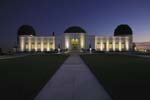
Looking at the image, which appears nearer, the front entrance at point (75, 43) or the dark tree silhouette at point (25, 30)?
the front entrance at point (75, 43)

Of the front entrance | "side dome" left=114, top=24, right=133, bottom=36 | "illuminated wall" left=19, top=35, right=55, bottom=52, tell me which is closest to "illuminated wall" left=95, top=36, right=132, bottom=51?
"side dome" left=114, top=24, right=133, bottom=36

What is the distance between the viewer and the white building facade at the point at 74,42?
3474 inches

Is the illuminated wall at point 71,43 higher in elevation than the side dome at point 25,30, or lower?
lower

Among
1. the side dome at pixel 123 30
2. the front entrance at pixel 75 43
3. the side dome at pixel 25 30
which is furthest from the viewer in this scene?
the side dome at pixel 25 30

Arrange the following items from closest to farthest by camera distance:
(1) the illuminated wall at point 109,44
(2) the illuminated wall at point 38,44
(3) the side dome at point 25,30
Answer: (1) the illuminated wall at point 109,44 → (2) the illuminated wall at point 38,44 → (3) the side dome at point 25,30

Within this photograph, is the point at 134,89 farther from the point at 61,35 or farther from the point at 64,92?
the point at 61,35

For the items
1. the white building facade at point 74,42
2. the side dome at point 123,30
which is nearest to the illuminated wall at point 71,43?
the white building facade at point 74,42

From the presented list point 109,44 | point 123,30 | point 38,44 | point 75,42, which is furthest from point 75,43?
point 123,30

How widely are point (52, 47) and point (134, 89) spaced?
81.4 m

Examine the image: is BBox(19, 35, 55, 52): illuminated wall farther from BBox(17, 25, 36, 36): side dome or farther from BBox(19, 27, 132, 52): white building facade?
BBox(17, 25, 36, 36): side dome

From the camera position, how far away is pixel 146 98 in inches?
308

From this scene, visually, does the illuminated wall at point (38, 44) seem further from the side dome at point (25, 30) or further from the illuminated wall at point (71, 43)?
the side dome at point (25, 30)

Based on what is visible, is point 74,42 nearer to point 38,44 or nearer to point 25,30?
point 38,44

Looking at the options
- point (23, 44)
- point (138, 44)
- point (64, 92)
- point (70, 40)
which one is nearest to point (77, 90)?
point (64, 92)
